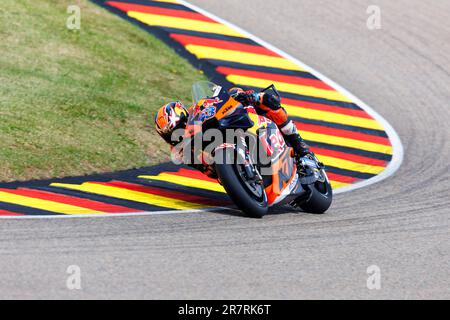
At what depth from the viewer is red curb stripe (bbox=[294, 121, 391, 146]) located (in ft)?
49.1

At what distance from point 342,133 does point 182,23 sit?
183 inches

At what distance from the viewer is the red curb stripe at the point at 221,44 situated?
691 inches

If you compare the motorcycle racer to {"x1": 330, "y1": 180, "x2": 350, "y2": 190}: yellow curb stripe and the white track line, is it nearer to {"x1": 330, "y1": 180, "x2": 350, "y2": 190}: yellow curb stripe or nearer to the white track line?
the white track line

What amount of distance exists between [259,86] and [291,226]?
6435 mm

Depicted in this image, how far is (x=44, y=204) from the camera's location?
10.5 meters

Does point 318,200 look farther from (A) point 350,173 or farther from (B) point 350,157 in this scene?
(B) point 350,157

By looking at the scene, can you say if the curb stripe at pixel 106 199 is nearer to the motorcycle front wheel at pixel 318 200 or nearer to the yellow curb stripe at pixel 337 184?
the motorcycle front wheel at pixel 318 200

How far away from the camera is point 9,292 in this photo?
7387 mm

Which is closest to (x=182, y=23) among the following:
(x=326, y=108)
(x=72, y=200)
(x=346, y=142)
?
(x=326, y=108)

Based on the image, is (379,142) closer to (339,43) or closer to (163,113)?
(339,43)

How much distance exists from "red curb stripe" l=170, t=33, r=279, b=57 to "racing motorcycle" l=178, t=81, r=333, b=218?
6793 millimetres

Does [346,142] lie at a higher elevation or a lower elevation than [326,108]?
lower

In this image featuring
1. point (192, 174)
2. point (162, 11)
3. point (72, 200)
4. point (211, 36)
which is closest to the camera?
point (72, 200)
